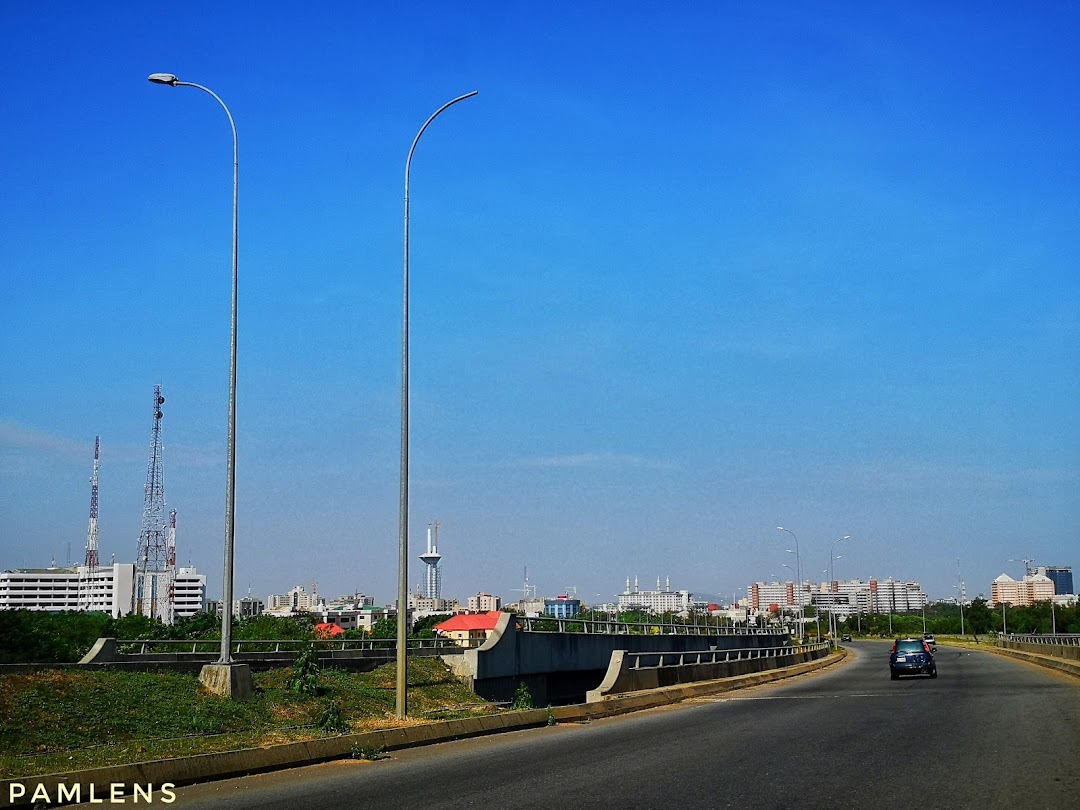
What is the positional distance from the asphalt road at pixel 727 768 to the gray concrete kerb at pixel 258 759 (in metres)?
0.26

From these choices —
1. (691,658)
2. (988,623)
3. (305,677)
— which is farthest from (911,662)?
(988,623)

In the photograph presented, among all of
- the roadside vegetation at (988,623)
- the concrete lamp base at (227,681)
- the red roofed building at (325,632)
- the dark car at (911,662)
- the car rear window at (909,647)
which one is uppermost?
the concrete lamp base at (227,681)

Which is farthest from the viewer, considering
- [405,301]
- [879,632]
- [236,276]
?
[879,632]

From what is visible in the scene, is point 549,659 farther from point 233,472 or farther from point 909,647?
point 233,472

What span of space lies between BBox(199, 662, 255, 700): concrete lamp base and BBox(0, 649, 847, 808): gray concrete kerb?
9.24 m

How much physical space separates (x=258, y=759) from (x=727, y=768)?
19.0 feet

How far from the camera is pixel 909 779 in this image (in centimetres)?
1245

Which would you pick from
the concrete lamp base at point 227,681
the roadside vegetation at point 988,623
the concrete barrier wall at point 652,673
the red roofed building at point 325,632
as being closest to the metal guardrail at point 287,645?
the red roofed building at point 325,632

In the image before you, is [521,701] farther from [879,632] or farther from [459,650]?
[879,632]

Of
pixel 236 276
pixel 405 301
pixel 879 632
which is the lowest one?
pixel 879 632

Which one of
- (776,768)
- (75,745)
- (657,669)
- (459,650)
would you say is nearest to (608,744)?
(776,768)

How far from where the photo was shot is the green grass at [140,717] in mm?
13680

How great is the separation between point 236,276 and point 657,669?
1490cm

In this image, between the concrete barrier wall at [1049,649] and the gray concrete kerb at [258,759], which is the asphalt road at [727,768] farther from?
the concrete barrier wall at [1049,649]
